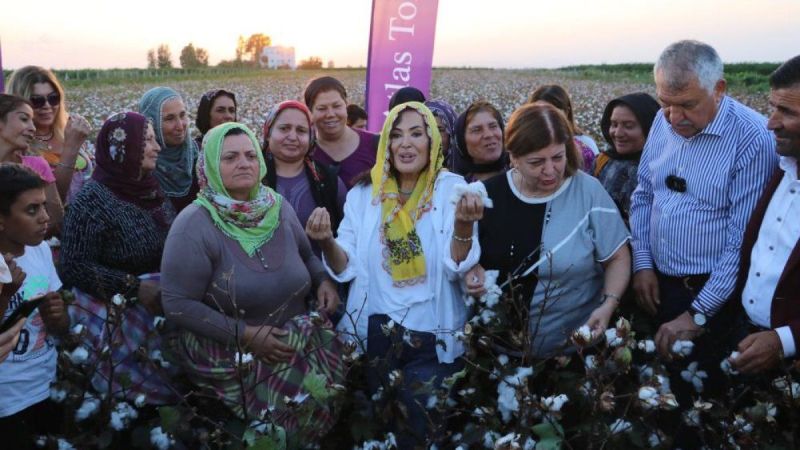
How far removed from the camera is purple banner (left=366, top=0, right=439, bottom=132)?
6074mm

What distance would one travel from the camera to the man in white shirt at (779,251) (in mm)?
2328

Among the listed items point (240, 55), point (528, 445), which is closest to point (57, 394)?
point (528, 445)

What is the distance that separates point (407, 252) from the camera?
2.89m

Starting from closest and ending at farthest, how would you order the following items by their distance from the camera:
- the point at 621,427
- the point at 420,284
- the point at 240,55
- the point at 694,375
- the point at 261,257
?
the point at 621,427 < the point at 694,375 < the point at 261,257 < the point at 420,284 < the point at 240,55

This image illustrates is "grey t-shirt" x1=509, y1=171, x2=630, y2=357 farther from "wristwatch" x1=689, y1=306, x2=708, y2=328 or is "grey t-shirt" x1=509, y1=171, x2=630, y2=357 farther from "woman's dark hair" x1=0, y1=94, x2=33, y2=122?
"woman's dark hair" x1=0, y1=94, x2=33, y2=122

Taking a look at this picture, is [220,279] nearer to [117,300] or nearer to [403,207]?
[117,300]

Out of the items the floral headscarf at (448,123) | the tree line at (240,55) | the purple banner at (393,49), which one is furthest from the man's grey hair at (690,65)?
the tree line at (240,55)

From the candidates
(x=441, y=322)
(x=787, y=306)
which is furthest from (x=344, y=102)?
(x=787, y=306)

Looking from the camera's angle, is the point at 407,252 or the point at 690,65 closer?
the point at 690,65

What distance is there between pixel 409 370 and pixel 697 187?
52.4 inches

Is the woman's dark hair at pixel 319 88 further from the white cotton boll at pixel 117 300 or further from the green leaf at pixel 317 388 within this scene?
the green leaf at pixel 317 388

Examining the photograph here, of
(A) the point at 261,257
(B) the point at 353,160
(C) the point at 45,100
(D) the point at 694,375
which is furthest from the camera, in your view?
(B) the point at 353,160

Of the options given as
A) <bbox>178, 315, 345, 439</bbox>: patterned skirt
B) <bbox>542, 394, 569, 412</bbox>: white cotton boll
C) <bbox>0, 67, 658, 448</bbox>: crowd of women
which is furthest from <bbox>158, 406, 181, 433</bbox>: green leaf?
<bbox>542, 394, 569, 412</bbox>: white cotton boll

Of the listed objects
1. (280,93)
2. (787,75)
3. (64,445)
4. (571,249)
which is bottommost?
(280,93)
